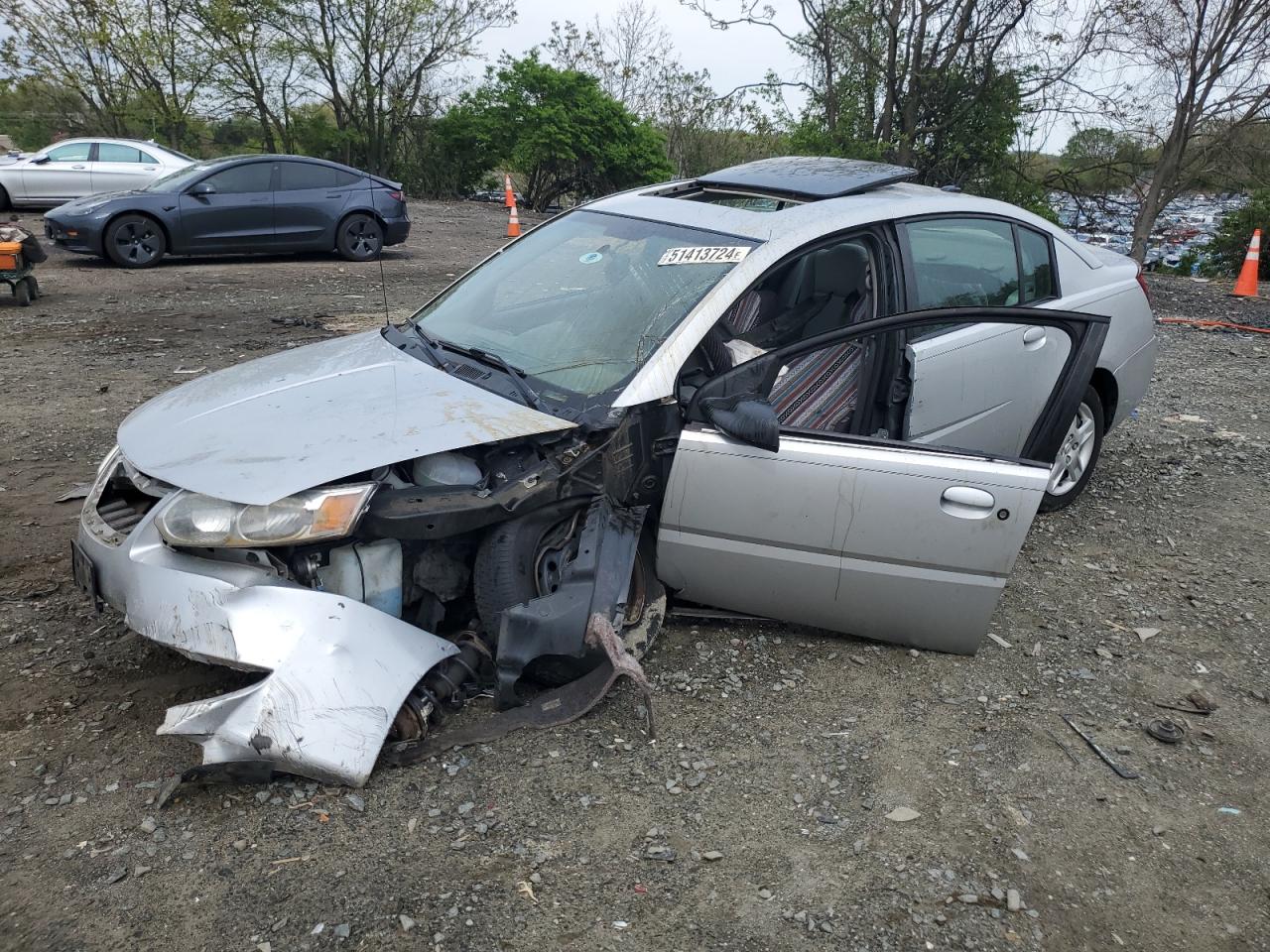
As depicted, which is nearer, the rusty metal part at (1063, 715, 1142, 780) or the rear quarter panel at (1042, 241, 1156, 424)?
the rusty metal part at (1063, 715, 1142, 780)

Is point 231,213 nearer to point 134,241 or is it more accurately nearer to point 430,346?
point 134,241

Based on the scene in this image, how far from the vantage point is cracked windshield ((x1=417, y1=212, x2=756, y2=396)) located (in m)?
3.47

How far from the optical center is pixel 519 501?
309 centimetres

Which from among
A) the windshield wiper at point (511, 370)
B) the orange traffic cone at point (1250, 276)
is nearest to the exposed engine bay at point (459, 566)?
the windshield wiper at point (511, 370)

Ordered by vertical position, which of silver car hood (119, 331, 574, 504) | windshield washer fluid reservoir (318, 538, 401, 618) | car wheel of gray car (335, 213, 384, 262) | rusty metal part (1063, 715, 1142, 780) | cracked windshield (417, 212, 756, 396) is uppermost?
cracked windshield (417, 212, 756, 396)

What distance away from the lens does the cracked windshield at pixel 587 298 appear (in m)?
3.47

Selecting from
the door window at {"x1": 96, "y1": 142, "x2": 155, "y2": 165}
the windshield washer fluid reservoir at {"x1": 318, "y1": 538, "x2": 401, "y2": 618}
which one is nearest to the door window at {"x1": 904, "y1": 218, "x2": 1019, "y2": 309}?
the windshield washer fluid reservoir at {"x1": 318, "y1": 538, "x2": 401, "y2": 618}

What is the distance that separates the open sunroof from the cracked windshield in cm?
52

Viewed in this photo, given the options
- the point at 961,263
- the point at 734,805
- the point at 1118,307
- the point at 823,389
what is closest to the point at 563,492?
the point at 734,805

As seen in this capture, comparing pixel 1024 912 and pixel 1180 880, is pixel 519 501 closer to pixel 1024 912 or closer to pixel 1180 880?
pixel 1024 912

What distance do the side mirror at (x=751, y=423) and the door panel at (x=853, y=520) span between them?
0.05m

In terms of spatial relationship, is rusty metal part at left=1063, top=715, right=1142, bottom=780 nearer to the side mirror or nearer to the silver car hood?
the side mirror

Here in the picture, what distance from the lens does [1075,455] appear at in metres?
5.06

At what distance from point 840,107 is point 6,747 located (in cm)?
1525
